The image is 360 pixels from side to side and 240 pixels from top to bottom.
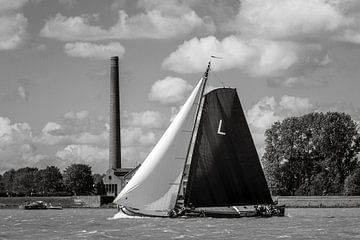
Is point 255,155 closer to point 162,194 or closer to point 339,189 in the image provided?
point 162,194

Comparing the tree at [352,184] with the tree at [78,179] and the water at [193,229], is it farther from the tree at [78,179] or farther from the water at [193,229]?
the tree at [78,179]

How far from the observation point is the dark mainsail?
8356cm

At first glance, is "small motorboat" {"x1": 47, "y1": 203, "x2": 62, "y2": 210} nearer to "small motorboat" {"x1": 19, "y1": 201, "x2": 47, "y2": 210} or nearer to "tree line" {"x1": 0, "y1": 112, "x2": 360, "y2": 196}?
"small motorboat" {"x1": 19, "y1": 201, "x2": 47, "y2": 210}

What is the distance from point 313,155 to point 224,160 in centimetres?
5837

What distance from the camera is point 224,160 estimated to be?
84000 mm

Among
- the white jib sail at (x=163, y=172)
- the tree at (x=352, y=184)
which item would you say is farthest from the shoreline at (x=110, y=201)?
the white jib sail at (x=163, y=172)

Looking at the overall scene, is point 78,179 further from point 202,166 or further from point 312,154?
point 202,166

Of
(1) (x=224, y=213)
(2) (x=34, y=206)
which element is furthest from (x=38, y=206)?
(1) (x=224, y=213)

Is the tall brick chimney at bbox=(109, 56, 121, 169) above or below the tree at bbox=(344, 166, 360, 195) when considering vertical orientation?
above

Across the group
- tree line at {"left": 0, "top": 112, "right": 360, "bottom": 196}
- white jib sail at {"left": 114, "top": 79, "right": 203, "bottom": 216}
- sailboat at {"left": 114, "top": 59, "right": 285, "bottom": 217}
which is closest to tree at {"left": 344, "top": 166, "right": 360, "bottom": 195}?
tree line at {"left": 0, "top": 112, "right": 360, "bottom": 196}

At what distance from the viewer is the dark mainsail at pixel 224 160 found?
8356 cm

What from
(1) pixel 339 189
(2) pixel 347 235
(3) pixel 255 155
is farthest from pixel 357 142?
(2) pixel 347 235

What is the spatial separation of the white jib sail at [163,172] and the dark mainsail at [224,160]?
1.36m

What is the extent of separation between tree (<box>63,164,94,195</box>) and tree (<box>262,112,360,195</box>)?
64.1m
